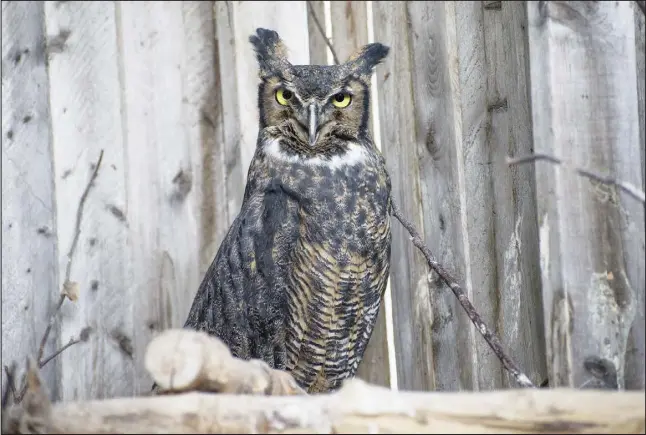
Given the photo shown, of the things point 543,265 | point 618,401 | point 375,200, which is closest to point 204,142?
point 375,200

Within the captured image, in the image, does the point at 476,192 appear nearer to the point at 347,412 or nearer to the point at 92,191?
the point at 347,412

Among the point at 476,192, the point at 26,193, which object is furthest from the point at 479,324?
the point at 26,193

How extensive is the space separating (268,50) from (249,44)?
50 cm

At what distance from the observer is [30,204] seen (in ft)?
10.2

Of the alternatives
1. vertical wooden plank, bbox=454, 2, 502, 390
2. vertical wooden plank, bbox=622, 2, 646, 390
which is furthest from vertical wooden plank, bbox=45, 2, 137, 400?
vertical wooden plank, bbox=622, 2, 646, 390

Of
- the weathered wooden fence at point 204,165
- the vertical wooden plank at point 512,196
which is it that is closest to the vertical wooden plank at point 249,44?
the weathered wooden fence at point 204,165

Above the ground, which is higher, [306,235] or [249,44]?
[249,44]

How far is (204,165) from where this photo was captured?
131 inches

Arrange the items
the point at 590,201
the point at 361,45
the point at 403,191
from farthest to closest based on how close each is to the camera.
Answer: the point at 361,45, the point at 403,191, the point at 590,201

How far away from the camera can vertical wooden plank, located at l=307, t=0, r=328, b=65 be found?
3418mm

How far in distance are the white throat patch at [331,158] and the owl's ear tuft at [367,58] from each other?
0.22 m

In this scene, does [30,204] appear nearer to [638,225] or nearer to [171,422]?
[171,422]

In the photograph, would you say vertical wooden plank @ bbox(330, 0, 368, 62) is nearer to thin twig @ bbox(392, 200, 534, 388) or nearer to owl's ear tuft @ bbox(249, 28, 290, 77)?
owl's ear tuft @ bbox(249, 28, 290, 77)

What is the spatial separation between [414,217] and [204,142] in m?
0.87
